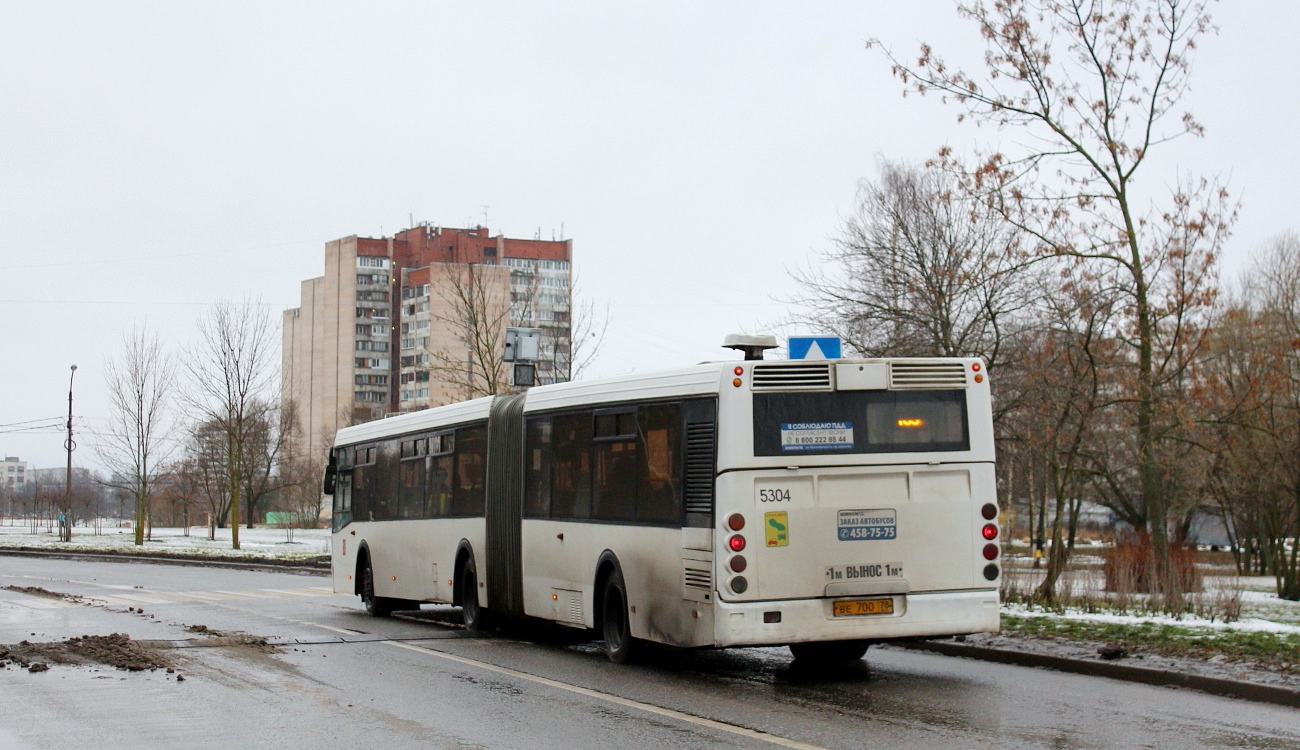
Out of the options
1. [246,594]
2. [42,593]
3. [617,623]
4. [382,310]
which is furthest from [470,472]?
[382,310]

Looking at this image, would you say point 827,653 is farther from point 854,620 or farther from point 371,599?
point 371,599

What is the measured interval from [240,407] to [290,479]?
42.8 m

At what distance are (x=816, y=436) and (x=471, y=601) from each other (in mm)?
6920

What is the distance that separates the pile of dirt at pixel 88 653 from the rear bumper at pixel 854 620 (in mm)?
5434

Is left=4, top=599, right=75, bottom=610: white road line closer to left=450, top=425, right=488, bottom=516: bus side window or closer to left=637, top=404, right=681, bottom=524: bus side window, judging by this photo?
left=450, top=425, right=488, bottom=516: bus side window

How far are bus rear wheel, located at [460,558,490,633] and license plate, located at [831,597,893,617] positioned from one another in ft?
21.0

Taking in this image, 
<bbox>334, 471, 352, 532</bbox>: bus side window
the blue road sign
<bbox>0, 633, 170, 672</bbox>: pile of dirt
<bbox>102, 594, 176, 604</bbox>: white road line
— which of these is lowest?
<bbox>0, 633, 170, 672</bbox>: pile of dirt

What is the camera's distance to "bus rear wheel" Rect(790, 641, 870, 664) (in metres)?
12.7

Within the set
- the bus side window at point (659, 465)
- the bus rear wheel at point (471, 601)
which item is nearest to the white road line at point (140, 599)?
the bus rear wheel at point (471, 601)

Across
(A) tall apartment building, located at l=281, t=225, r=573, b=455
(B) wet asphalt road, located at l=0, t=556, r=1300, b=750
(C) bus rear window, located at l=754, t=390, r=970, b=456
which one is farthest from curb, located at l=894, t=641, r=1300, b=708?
(A) tall apartment building, located at l=281, t=225, r=573, b=455

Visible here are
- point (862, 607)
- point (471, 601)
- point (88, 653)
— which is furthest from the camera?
point (471, 601)

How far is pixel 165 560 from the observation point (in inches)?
1647

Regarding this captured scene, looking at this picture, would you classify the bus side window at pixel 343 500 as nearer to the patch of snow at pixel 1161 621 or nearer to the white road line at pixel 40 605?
the white road line at pixel 40 605

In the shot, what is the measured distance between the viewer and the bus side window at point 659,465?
467 inches
